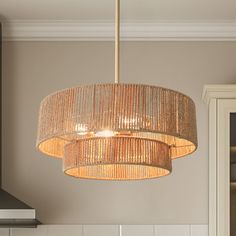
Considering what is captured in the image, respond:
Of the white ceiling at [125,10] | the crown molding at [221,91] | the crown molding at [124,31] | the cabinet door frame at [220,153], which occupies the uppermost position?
the white ceiling at [125,10]

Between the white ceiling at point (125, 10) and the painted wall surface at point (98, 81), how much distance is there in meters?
0.16

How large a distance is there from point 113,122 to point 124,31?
74.2 inches

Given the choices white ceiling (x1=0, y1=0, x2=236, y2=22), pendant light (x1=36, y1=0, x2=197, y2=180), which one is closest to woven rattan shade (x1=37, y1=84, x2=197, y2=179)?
pendant light (x1=36, y1=0, x2=197, y2=180)

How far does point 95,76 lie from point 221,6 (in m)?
0.76

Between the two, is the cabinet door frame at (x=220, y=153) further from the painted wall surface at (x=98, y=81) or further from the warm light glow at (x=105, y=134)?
the warm light glow at (x=105, y=134)

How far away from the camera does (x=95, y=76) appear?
386 cm

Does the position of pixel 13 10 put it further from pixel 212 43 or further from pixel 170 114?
pixel 170 114

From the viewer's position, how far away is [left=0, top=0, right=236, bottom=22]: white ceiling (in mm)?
3574

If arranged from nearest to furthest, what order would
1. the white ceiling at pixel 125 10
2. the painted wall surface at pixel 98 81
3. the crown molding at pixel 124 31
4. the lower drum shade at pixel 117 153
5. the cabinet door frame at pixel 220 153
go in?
the lower drum shade at pixel 117 153
the cabinet door frame at pixel 220 153
the white ceiling at pixel 125 10
the painted wall surface at pixel 98 81
the crown molding at pixel 124 31

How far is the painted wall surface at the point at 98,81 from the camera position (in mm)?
3729

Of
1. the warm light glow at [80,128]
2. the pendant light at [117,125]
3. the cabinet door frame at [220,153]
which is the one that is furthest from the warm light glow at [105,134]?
the cabinet door frame at [220,153]

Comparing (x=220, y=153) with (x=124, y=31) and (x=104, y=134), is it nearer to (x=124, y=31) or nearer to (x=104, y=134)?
(x=124, y=31)

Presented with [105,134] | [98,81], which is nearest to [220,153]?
[98,81]

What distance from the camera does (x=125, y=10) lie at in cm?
368
